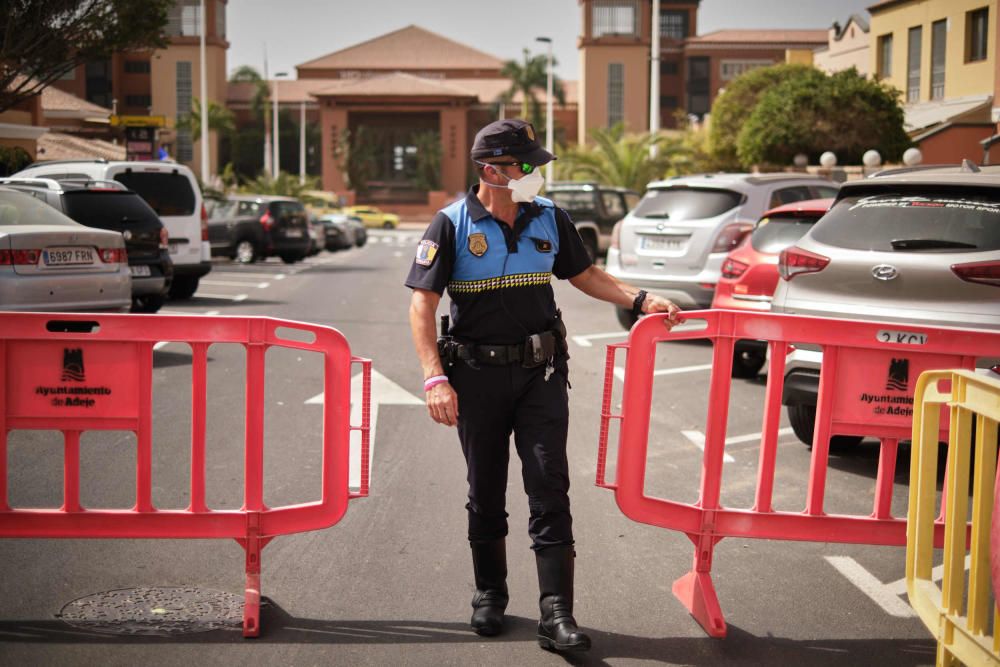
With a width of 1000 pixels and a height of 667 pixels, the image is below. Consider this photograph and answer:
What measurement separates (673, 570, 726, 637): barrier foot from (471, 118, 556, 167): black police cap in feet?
5.97

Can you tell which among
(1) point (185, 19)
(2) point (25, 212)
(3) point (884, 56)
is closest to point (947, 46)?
(3) point (884, 56)

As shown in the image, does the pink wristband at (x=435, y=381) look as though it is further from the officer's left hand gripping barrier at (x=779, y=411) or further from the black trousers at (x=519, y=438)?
the officer's left hand gripping barrier at (x=779, y=411)

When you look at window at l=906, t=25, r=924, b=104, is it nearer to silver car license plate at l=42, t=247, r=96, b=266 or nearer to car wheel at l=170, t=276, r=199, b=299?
car wheel at l=170, t=276, r=199, b=299

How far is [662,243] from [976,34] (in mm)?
19381

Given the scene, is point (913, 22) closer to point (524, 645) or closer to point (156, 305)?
point (156, 305)

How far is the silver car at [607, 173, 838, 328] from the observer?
14.5 metres

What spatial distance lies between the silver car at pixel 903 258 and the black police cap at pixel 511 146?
99.0 inches

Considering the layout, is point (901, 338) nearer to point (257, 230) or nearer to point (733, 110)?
point (257, 230)

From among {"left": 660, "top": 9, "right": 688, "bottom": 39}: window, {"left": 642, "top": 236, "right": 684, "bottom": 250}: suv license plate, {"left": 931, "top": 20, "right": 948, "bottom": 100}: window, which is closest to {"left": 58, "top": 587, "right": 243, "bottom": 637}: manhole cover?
{"left": 642, "top": 236, "right": 684, "bottom": 250}: suv license plate

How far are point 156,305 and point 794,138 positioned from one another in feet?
63.0

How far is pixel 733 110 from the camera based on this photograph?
41250 millimetres

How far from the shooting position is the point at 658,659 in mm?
4750

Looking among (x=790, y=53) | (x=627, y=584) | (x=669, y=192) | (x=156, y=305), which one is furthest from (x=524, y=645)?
(x=790, y=53)

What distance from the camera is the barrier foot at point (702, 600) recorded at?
5039 mm
